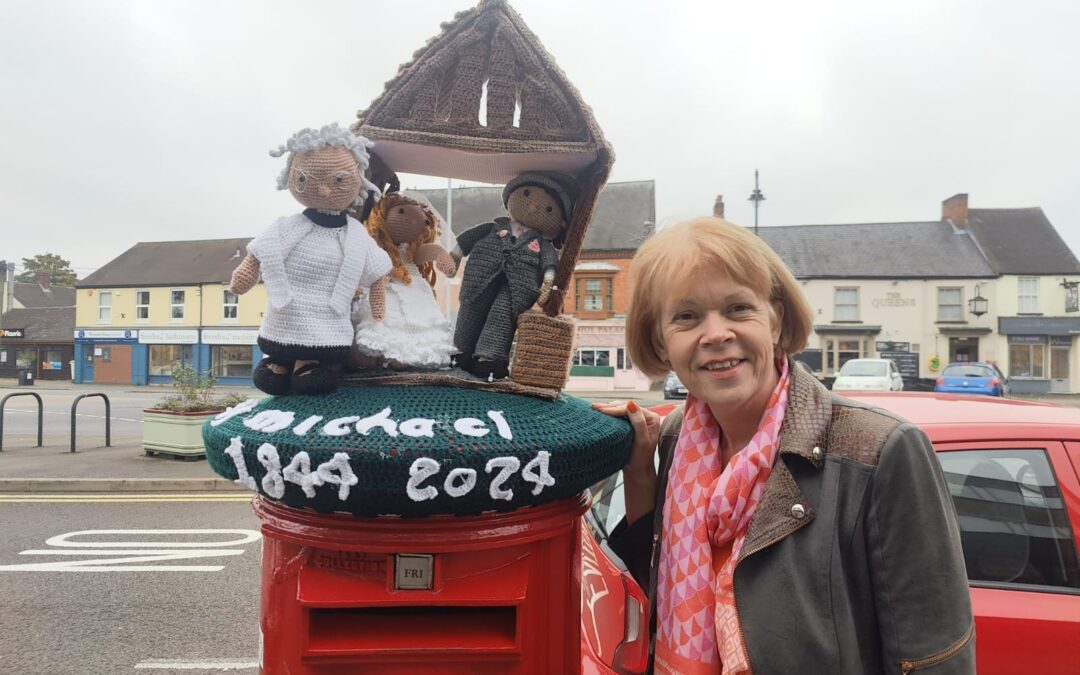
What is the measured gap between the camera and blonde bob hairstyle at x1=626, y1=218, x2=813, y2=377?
1127 millimetres

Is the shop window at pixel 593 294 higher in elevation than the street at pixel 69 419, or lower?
higher

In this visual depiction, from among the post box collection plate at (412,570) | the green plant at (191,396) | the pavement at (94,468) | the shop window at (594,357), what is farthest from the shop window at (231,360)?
the post box collection plate at (412,570)

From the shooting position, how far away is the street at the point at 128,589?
285 cm

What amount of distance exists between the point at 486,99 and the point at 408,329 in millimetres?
561

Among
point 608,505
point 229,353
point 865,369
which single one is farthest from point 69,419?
point 865,369

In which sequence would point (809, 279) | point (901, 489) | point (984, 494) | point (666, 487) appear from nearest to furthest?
1. point (901, 489)
2. point (666, 487)
3. point (984, 494)
4. point (809, 279)

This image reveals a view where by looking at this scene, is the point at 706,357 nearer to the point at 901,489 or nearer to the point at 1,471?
the point at 901,489

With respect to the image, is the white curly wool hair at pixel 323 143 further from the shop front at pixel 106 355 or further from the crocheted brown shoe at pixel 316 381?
the shop front at pixel 106 355

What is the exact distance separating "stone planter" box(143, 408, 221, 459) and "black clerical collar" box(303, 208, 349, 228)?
692 cm

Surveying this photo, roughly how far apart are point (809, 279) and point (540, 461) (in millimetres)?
25052

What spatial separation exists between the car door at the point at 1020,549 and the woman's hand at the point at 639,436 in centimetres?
102

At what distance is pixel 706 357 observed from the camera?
3.68ft

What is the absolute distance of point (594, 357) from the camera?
21828mm

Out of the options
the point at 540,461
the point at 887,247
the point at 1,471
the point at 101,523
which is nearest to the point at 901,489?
the point at 540,461
